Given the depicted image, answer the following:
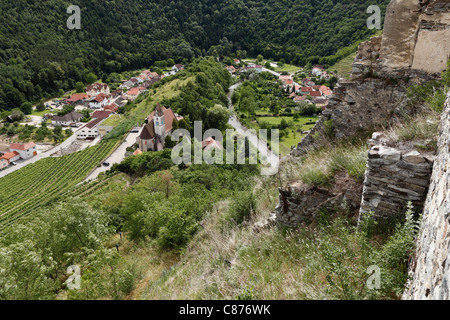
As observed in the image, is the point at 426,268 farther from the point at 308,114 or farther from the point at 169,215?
the point at 308,114

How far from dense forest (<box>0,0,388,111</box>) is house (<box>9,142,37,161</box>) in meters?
27.7

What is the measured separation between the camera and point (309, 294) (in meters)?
3.86

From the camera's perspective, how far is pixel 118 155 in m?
43.5

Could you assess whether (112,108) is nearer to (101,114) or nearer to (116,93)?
(101,114)

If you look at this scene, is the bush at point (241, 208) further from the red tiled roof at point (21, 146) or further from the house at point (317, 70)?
the house at point (317, 70)

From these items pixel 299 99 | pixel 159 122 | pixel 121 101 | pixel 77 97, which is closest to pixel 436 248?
pixel 159 122

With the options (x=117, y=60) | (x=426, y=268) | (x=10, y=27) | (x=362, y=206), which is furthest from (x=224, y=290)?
(x=10, y=27)

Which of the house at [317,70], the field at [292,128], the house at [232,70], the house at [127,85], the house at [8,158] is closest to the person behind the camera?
the field at [292,128]

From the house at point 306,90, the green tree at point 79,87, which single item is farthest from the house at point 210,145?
the green tree at point 79,87

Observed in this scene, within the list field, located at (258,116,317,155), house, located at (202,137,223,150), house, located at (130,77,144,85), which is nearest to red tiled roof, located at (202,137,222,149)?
house, located at (202,137,223,150)

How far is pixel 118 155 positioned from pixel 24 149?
62.4 ft

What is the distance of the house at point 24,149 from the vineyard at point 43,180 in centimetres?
503

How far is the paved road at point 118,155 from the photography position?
38.6 meters

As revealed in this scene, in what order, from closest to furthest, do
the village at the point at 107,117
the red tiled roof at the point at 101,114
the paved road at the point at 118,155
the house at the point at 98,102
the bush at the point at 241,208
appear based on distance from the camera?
1. the bush at the point at 241,208
2. the paved road at the point at 118,155
3. the village at the point at 107,117
4. the red tiled roof at the point at 101,114
5. the house at the point at 98,102
